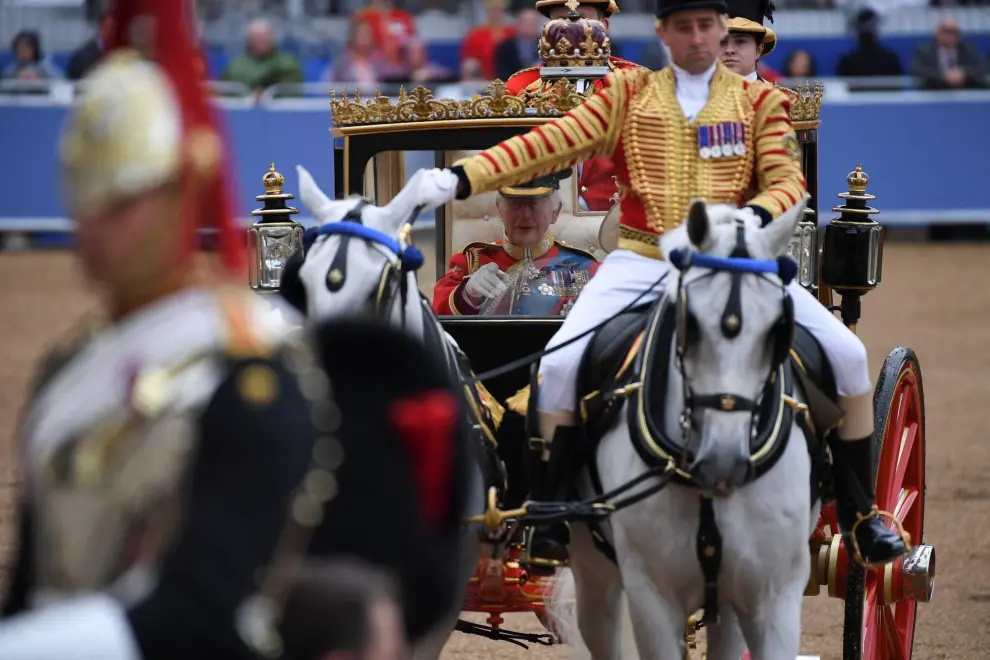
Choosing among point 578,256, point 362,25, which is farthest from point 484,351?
point 362,25

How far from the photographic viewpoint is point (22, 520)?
6.52 ft

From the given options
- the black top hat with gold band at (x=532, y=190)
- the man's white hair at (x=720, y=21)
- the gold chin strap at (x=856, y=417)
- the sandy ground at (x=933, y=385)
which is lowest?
the sandy ground at (x=933, y=385)

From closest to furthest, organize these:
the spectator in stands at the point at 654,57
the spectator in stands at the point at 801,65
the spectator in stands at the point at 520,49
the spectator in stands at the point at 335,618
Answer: the spectator in stands at the point at 335,618, the spectator in stands at the point at 520,49, the spectator in stands at the point at 654,57, the spectator in stands at the point at 801,65

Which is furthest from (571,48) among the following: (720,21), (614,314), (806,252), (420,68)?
(420,68)

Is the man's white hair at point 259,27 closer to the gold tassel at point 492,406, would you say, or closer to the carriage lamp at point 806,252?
the carriage lamp at point 806,252

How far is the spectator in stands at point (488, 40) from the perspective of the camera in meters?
16.9

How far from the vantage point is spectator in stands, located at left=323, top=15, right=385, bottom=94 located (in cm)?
1681

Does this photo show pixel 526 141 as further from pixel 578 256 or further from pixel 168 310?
pixel 168 310

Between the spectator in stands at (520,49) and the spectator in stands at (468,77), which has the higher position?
the spectator in stands at (520,49)

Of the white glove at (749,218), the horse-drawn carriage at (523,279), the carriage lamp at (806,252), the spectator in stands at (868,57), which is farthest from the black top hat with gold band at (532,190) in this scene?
the spectator in stands at (868,57)

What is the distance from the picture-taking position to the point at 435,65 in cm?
1831

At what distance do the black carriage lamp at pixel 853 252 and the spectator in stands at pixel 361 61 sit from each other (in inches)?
450

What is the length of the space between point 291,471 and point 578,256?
11.7 feet

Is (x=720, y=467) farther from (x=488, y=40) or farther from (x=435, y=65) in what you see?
(x=435, y=65)
